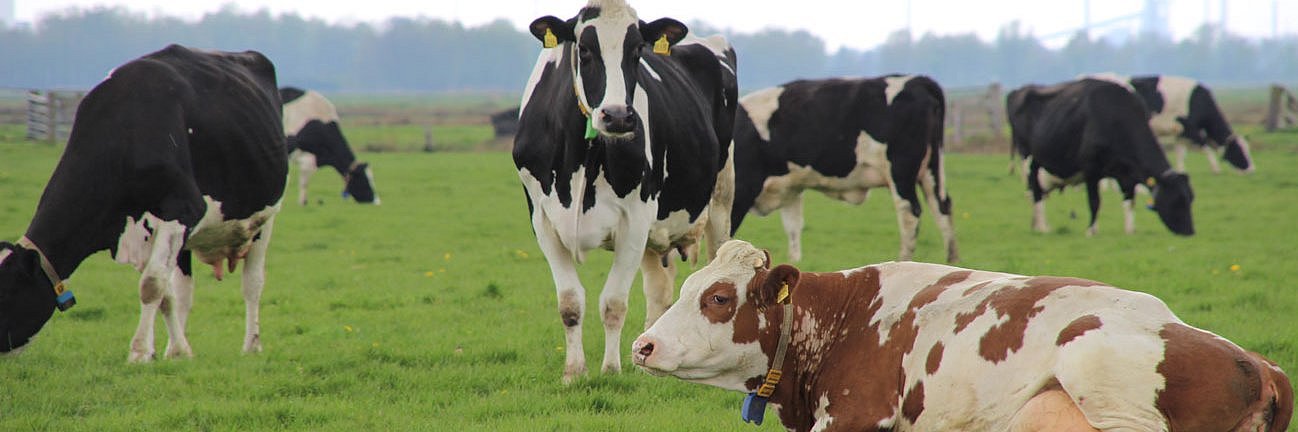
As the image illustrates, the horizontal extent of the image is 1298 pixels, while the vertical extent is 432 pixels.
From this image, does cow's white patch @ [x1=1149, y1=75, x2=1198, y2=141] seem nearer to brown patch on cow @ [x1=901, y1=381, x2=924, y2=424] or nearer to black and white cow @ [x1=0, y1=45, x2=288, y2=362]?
black and white cow @ [x1=0, y1=45, x2=288, y2=362]

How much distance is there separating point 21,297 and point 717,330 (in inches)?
168

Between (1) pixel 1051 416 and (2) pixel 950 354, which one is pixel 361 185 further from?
(1) pixel 1051 416

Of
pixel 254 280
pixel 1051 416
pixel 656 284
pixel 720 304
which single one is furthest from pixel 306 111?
pixel 1051 416

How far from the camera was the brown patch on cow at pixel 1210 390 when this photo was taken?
3.58 m

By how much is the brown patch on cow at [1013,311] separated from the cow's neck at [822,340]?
525 mm

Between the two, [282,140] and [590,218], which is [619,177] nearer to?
[590,218]

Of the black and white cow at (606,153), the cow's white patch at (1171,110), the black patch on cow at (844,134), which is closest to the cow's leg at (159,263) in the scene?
the black and white cow at (606,153)

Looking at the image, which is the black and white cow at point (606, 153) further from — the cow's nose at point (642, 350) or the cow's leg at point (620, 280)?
the cow's nose at point (642, 350)

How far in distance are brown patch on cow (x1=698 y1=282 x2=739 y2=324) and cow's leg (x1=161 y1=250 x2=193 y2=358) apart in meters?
4.41

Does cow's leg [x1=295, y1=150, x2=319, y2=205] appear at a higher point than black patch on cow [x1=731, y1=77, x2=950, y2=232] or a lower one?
lower

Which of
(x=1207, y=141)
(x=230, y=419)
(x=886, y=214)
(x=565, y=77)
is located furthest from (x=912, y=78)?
(x=1207, y=141)

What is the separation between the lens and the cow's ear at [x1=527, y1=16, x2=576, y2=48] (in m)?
6.98

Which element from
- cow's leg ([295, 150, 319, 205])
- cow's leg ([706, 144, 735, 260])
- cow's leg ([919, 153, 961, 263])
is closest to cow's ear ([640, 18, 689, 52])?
cow's leg ([706, 144, 735, 260])

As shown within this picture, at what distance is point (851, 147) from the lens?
13.0 m
